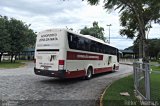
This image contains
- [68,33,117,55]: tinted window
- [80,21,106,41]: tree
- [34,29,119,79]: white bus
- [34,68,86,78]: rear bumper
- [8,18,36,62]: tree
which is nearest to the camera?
[34,68,86,78]: rear bumper

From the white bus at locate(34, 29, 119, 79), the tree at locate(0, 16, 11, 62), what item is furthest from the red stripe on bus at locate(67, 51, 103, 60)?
the tree at locate(0, 16, 11, 62)

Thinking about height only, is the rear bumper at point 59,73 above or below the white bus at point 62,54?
below

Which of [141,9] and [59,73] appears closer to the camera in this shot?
[59,73]

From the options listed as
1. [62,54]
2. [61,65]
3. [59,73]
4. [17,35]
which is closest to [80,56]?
[62,54]

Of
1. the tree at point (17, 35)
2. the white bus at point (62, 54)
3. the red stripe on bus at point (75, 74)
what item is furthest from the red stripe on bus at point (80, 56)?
the tree at point (17, 35)

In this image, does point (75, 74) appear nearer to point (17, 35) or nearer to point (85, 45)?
point (85, 45)

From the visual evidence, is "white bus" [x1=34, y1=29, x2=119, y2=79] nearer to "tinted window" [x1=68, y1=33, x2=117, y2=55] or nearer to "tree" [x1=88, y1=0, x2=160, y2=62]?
"tinted window" [x1=68, y1=33, x2=117, y2=55]

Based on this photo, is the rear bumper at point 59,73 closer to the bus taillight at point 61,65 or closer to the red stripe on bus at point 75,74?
the red stripe on bus at point 75,74

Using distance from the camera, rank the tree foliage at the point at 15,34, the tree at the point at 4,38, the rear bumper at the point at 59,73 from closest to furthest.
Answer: the rear bumper at the point at 59,73
the tree at the point at 4,38
the tree foliage at the point at 15,34

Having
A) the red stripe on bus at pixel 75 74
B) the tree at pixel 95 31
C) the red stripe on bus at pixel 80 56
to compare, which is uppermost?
the tree at pixel 95 31

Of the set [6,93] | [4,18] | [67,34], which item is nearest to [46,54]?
[67,34]

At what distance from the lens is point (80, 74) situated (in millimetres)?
17766

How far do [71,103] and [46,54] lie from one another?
6926mm

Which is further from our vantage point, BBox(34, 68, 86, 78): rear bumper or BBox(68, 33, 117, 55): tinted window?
BBox(68, 33, 117, 55): tinted window
